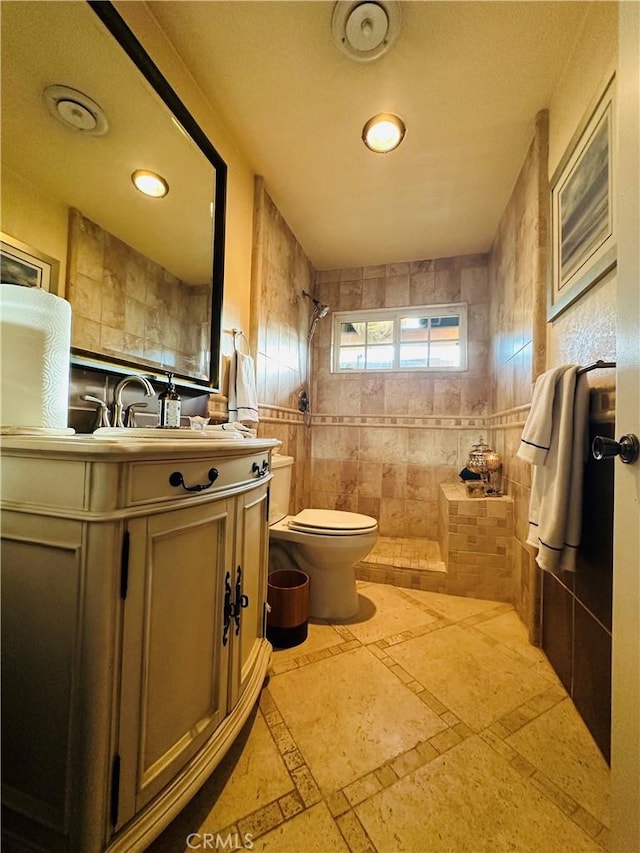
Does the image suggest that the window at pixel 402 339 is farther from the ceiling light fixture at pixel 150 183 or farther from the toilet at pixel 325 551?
the ceiling light fixture at pixel 150 183

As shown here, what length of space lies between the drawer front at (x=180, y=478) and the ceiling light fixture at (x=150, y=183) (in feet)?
3.52

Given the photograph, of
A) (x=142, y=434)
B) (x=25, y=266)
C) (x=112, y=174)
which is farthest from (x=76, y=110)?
(x=142, y=434)

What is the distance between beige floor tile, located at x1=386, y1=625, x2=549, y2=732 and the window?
6.30ft

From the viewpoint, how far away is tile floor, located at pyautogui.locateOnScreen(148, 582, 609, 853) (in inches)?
28.8

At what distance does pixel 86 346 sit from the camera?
964 millimetres

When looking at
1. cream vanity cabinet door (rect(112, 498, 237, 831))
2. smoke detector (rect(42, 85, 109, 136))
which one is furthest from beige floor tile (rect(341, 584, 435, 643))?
smoke detector (rect(42, 85, 109, 136))

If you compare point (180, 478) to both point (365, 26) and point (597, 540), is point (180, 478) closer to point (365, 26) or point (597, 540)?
point (597, 540)

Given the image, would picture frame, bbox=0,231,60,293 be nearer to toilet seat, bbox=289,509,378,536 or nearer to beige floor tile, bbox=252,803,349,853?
toilet seat, bbox=289,509,378,536

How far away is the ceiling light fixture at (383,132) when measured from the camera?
4.81 ft

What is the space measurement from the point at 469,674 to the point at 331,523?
794mm

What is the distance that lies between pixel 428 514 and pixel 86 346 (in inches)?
95.1

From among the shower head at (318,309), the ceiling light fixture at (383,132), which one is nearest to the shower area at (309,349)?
the shower head at (318,309)

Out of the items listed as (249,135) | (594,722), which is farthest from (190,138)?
(594,722)

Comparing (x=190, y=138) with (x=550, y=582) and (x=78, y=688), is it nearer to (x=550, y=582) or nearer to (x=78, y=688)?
(x=78, y=688)
